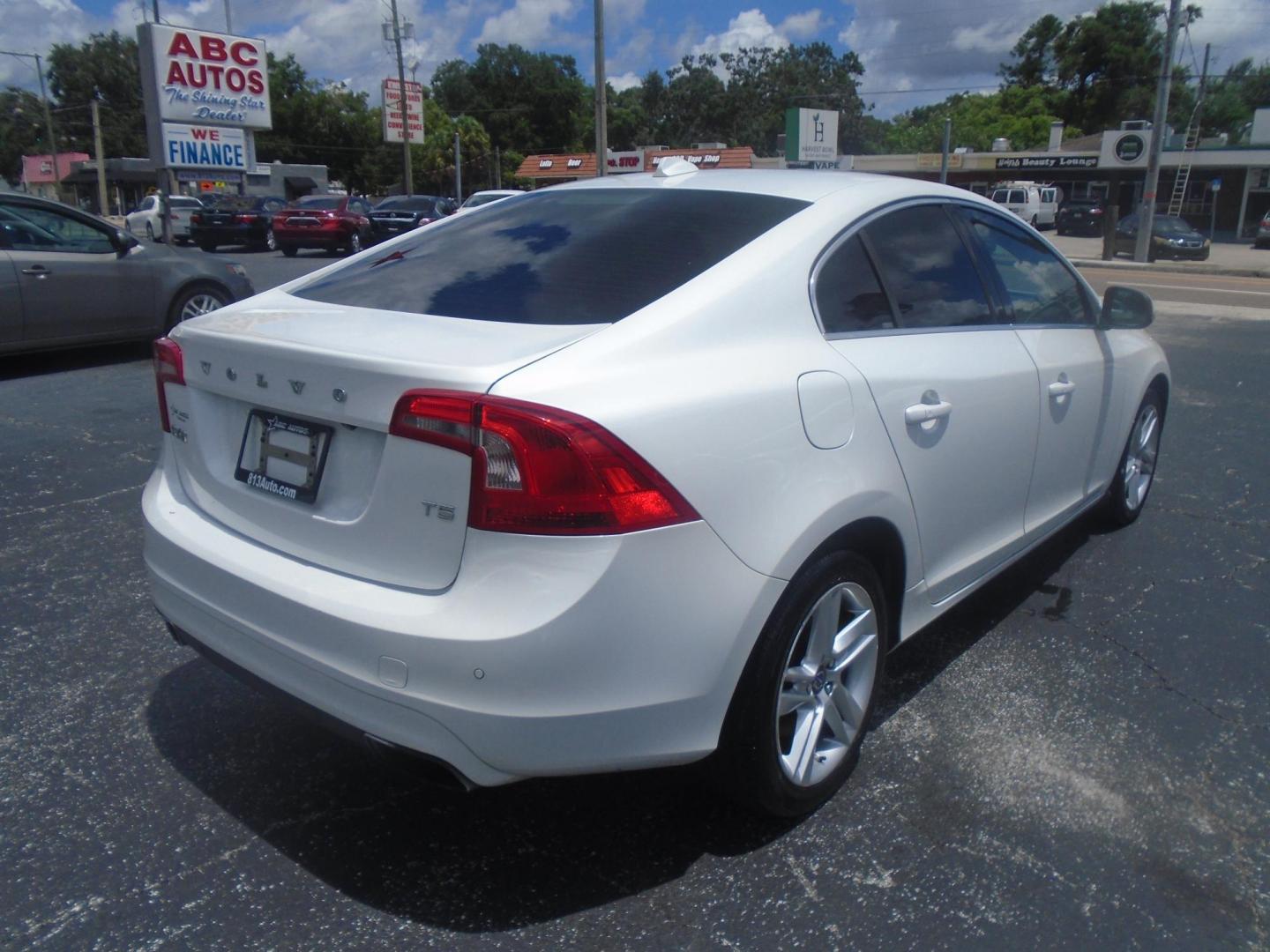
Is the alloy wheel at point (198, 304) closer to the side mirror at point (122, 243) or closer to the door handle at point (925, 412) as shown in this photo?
the side mirror at point (122, 243)

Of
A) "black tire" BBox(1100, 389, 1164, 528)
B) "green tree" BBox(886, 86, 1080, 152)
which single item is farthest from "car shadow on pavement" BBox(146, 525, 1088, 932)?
"green tree" BBox(886, 86, 1080, 152)

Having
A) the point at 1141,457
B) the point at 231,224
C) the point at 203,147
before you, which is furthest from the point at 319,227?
the point at 1141,457

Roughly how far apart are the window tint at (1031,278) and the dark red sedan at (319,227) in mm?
21801

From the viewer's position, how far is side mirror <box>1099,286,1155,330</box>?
4.23 m

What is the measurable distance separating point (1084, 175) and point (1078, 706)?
184 ft

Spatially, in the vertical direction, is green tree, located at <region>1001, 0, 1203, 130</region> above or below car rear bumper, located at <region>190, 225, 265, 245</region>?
above

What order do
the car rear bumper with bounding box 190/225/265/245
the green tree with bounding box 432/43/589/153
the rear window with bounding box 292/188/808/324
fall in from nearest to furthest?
1. the rear window with bounding box 292/188/808/324
2. the car rear bumper with bounding box 190/225/265/245
3. the green tree with bounding box 432/43/589/153

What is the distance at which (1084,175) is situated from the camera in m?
52.9

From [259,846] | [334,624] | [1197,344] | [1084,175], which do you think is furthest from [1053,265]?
[1084,175]

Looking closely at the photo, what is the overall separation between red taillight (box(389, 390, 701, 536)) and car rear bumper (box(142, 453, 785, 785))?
0.12 ft

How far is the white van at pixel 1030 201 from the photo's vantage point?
42969mm

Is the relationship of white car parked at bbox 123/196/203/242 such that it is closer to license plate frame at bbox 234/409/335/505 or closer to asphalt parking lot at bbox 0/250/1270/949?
asphalt parking lot at bbox 0/250/1270/949

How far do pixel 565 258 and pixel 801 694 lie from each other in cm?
132

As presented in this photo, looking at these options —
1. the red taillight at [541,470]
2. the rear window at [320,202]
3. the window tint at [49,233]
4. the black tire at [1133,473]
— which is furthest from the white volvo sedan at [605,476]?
the rear window at [320,202]
